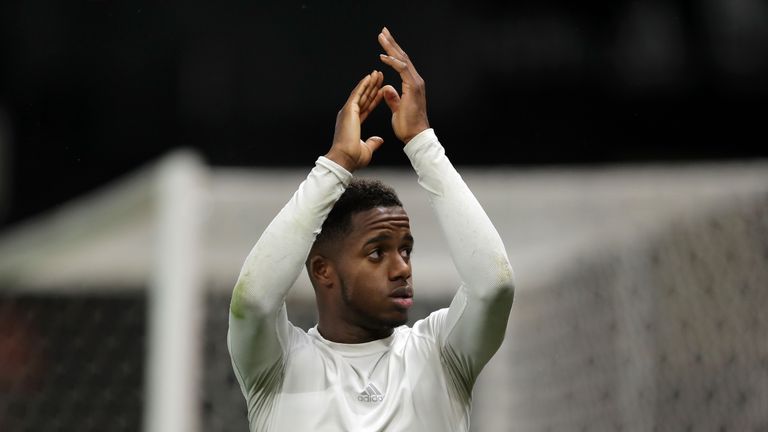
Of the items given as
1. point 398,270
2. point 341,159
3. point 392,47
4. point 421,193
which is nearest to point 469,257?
point 398,270

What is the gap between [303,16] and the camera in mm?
6426

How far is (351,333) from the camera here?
2217 millimetres

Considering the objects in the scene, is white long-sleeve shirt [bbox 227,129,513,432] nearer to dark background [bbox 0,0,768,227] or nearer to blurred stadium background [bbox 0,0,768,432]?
blurred stadium background [bbox 0,0,768,432]

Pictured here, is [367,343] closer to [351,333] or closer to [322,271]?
[351,333]

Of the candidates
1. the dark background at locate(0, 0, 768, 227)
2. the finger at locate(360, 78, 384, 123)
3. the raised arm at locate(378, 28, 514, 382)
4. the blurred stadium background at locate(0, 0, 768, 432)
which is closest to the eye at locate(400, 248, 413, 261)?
the raised arm at locate(378, 28, 514, 382)

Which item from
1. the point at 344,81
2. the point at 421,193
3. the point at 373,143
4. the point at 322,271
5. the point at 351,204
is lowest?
the point at 421,193

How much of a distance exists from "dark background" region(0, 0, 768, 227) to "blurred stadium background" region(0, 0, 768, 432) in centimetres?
2

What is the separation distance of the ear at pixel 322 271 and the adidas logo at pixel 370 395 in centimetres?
23

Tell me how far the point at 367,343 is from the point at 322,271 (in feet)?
0.53

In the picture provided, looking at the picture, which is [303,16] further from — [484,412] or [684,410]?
[684,410]

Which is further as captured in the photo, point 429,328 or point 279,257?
point 429,328

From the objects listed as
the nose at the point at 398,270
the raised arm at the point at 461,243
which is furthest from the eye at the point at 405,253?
the raised arm at the point at 461,243

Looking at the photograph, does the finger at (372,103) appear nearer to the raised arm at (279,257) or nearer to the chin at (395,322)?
the raised arm at (279,257)

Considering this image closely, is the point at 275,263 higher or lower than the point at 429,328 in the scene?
higher
